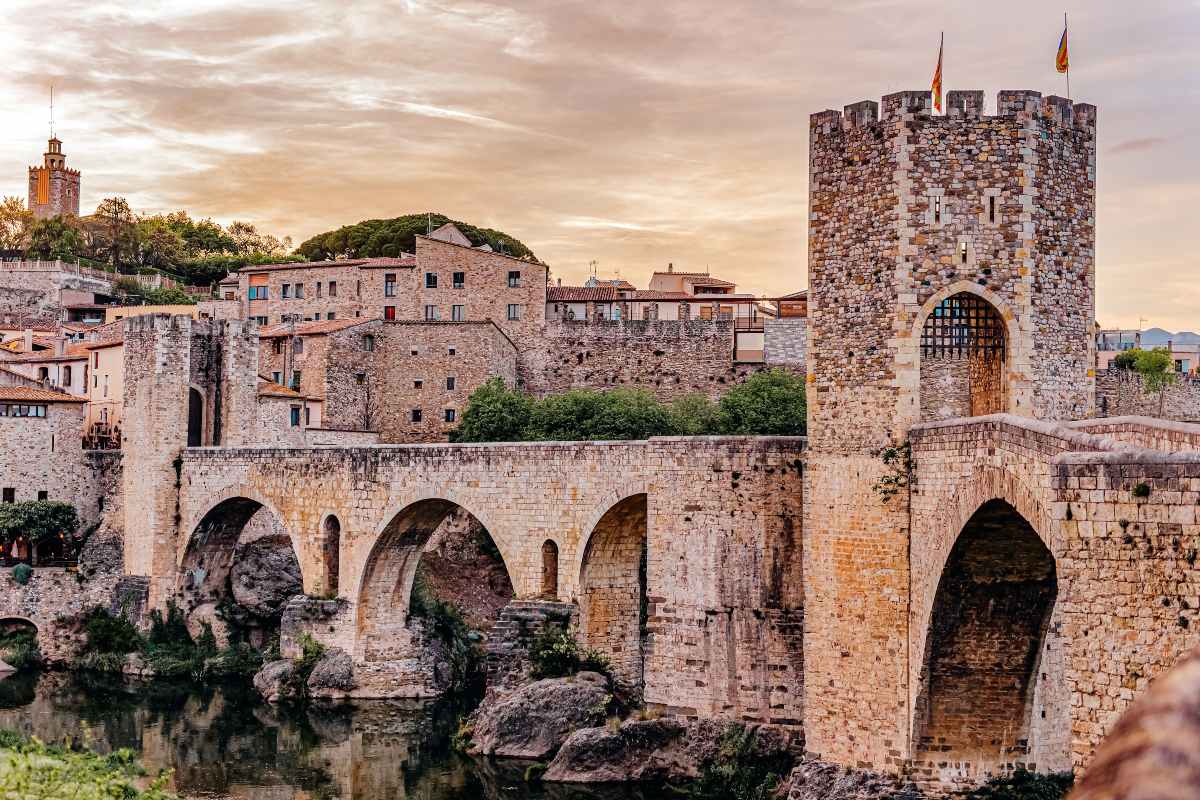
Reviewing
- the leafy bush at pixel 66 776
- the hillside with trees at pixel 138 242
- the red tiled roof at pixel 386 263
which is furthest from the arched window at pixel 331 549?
the hillside with trees at pixel 138 242

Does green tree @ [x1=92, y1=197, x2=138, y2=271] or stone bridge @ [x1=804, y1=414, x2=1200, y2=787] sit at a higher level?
green tree @ [x1=92, y1=197, x2=138, y2=271]

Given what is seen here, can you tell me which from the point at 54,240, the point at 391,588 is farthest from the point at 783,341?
the point at 54,240

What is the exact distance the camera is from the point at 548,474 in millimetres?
27328

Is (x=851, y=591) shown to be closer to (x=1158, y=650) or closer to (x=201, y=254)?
(x=1158, y=650)

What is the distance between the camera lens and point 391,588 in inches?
1289

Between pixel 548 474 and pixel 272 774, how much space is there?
788 centimetres

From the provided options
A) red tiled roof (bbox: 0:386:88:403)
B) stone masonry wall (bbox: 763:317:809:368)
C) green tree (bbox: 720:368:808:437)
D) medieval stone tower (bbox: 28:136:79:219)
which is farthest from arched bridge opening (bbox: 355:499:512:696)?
medieval stone tower (bbox: 28:136:79:219)

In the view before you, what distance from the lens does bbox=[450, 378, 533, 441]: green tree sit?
144 feet

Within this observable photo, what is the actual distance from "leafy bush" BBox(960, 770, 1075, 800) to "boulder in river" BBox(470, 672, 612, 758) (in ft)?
27.8

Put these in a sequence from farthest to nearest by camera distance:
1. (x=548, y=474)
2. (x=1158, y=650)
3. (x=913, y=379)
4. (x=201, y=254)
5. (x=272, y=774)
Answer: (x=201, y=254) → (x=548, y=474) → (x=272, y=774) → (x=913, y=379) → (x=1158, y=650)

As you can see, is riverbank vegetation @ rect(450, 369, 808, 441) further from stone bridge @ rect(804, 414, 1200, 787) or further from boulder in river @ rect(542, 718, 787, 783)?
stone bridge @ rect(804, 414, 1200, 787)

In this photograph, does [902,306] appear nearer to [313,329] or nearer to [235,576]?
[235,576]

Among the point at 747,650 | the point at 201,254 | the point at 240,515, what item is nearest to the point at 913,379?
the point at 747,650

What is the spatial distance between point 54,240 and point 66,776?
7422cm
